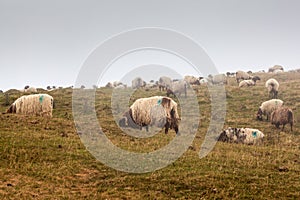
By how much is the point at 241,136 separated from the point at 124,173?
45.1 feet

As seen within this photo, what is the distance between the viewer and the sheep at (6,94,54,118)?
28172 millimetres

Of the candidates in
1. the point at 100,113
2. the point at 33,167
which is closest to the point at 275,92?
the point at 100,113

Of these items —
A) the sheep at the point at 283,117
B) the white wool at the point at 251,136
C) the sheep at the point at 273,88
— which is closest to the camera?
the white wool at the point at 251,136

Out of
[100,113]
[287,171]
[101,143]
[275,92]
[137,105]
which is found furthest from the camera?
[275,92]

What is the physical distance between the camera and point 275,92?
43.8m

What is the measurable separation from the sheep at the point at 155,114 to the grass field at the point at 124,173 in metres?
1.68

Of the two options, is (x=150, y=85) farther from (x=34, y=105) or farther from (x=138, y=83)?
(x=34, y=105)

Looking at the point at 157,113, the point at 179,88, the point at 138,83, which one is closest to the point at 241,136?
the point at 157,113

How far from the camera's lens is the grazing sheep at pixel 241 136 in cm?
2461

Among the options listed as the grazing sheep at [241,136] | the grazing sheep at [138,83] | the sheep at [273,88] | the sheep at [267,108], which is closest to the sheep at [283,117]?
the sheep at [267,108]

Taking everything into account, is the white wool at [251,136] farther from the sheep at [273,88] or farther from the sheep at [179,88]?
the sheep at [273,88]

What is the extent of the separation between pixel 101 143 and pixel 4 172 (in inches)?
277

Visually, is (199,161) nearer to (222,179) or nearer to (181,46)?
(222,179)

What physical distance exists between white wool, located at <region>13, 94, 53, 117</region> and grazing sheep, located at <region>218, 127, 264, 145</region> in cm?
1514
